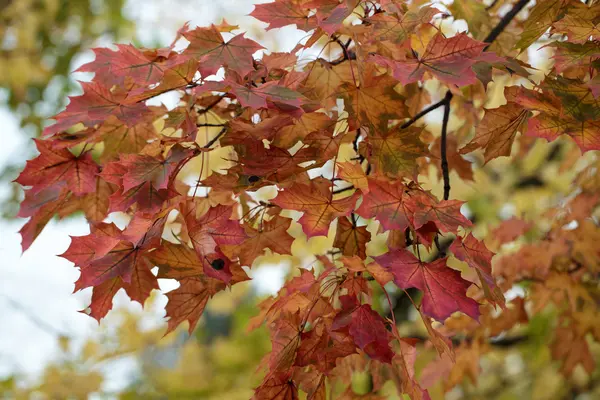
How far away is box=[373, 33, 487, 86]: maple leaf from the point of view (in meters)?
0.81

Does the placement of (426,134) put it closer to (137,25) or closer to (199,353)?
(199,353)

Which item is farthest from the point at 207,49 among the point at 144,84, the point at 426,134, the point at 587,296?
the point at 587,296

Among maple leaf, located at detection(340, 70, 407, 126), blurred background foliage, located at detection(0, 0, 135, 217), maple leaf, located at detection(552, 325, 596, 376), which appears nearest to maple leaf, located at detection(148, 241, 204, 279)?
maple leaf, located at detection(340, 70, 407, 126)

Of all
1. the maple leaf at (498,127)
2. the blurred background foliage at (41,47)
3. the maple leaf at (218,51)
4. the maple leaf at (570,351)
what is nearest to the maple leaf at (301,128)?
the maple leaf at (218,51)

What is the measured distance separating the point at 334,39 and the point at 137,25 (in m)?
3.70

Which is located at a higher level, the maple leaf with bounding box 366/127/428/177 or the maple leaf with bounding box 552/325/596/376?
the maple leaf with bounding box 366/127/428/177

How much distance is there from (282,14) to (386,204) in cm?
34

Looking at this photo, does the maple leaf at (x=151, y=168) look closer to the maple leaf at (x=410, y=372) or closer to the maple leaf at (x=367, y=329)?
the maple leaf at (x=367, y=329)

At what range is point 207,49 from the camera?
0.88 meters

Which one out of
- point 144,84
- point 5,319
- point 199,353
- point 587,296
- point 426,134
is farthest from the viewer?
point 5,319

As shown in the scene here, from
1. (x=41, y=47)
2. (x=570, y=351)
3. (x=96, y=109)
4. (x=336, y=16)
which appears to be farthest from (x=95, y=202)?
(x=41, y=47)

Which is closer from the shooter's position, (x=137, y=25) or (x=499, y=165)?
(x=499, y=165)

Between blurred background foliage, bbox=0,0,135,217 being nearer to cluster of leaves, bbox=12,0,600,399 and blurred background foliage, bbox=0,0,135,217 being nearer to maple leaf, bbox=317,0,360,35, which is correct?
cluster of leaves, bbox=12,0,600,399

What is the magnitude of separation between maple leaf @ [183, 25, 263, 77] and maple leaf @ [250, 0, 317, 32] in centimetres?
8
